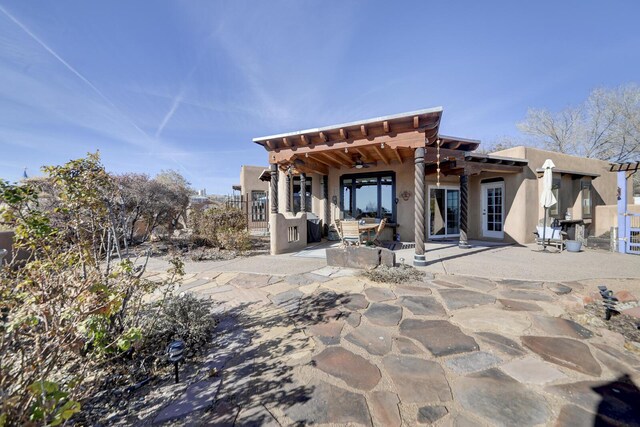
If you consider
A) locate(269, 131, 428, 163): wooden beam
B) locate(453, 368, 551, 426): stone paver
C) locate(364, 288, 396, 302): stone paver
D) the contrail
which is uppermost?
the contrail

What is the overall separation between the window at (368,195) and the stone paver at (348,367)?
22.4ft

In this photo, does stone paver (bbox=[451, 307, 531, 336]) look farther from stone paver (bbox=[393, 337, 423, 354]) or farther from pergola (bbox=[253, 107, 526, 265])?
pergola (bbox=[253, 107, 526, 265])

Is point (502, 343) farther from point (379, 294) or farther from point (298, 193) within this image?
point (298, 193)

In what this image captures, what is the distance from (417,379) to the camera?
172 cm

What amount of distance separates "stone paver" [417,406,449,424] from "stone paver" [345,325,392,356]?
1.91 ft

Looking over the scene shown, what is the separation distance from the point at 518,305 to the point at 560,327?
524 millimetres

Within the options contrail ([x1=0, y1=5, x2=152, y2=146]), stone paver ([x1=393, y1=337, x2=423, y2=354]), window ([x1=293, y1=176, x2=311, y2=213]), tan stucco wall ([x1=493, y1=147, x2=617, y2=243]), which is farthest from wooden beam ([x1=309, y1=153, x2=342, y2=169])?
contrail ([x1=0, y1=5, x2=152, y2=146])

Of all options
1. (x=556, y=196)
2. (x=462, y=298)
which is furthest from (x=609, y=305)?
(x=556, y=196)

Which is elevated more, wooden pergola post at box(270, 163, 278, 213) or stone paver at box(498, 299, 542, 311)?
wooden pergola post at box(270, 163, 278, 213)

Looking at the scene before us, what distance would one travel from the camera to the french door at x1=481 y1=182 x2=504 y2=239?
8.39m

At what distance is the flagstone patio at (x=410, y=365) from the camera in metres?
1.44

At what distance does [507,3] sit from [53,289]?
10.1 meters

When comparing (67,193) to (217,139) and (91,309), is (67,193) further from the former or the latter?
(217,139)

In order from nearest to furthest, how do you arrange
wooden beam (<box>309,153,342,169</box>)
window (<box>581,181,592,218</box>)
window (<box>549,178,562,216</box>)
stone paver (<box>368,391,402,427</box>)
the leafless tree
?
stone paver (<box>368,391,402,427</box>)
wooden beam (<box>309,153,342,169</box>)
window (<box>549,178,562,216</box>)
window (<box>581,181,592,218</box>)
the leafless tree
